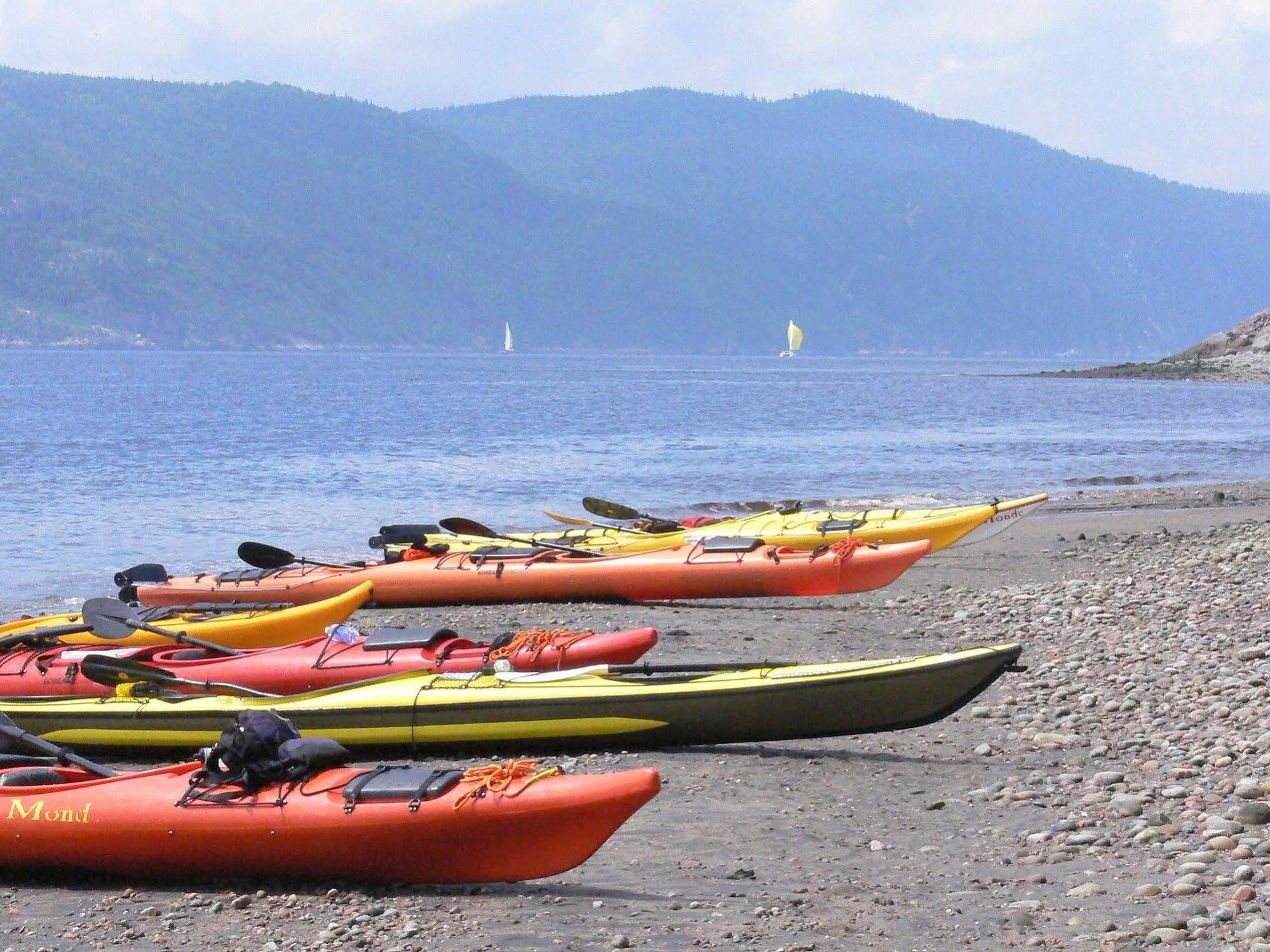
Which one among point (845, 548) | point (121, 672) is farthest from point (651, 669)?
point (845, 548)

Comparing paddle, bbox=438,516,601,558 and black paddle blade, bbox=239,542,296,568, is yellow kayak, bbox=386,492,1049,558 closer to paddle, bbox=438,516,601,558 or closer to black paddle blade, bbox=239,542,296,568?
paddle, bbox=438,516,601,558

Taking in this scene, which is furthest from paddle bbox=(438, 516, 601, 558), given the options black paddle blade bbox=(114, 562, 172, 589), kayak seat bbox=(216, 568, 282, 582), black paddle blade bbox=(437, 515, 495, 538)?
black paddle blade bbox=(114, 562, 172, 589)

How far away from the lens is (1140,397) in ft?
178

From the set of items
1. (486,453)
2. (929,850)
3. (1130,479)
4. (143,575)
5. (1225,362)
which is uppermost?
(1225,362)

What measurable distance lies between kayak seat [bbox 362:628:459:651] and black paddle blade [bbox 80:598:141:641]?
1.55 metres

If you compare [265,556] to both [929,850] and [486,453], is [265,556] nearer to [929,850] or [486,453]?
[929,850]

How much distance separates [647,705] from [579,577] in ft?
17.4

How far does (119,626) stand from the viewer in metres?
8.56

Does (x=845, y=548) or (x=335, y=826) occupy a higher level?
(x=845, y=548)

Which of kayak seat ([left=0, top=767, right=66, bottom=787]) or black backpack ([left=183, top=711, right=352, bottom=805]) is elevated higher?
black backpack ([left=183, top=711, right=352, bottom=805])

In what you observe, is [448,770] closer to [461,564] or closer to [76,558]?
[461,564]

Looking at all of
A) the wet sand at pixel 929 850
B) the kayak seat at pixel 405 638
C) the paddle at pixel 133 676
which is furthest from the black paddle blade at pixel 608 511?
the paddle at pixel 133 676

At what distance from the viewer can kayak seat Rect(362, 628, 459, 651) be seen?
7887mm

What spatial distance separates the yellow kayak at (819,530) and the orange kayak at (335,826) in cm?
733
